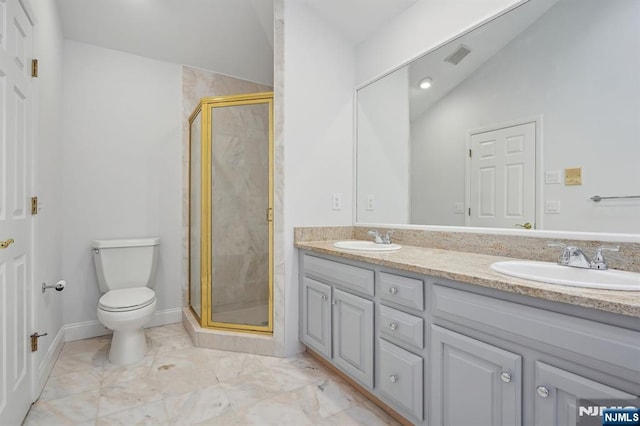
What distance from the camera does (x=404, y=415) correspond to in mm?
1455

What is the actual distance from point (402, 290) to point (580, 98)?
43.9 inches

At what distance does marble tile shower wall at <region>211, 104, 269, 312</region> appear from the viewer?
247cm

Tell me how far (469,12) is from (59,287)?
9.25ft

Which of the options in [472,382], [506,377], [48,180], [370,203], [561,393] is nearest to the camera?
[561,393]

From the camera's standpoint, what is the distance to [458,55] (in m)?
1.84

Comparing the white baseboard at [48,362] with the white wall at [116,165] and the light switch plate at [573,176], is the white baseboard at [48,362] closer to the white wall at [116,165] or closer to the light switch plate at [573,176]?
the white wall at [116,165]

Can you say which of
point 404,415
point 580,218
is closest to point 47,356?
point 404,415

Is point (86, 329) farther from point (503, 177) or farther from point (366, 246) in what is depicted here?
point (503, 177)

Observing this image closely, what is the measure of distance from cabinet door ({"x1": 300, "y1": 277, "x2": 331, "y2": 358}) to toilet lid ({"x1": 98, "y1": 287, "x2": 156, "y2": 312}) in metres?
1.11

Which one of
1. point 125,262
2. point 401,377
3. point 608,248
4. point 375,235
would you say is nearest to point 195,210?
point 125,262

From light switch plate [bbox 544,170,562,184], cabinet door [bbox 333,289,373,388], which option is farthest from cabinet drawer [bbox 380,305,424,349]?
light switch plate [bbox 544,170,562,184]

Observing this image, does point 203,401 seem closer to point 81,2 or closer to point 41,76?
point 41,76

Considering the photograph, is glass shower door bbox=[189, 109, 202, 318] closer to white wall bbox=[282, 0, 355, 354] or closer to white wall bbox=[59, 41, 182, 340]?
white wall bbox=[59, 41, 182, 340]

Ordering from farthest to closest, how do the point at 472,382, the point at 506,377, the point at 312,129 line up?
1. the point at 312,129
2. the point at 472,382
3. the point at 506,377
